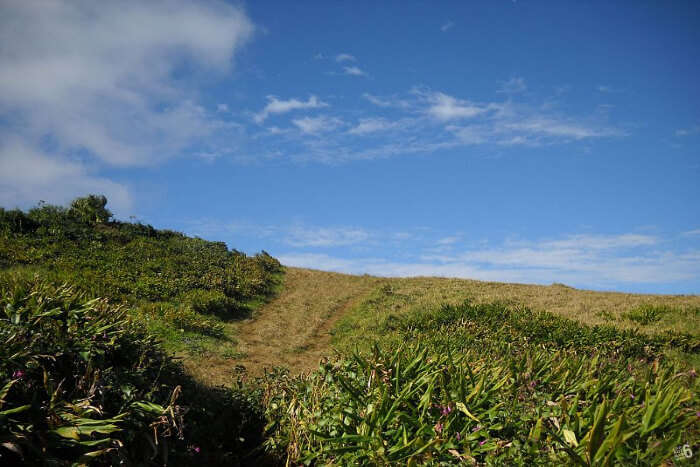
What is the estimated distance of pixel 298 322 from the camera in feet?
61.5

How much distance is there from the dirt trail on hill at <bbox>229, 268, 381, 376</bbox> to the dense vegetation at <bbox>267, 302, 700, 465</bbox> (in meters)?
5.04

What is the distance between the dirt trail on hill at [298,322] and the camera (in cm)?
1376

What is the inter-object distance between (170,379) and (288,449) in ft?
7.40

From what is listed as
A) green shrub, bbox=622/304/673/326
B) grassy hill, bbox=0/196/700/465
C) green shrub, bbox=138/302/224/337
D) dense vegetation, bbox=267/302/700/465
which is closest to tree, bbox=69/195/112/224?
green shrub, bbox=138/302/224/337

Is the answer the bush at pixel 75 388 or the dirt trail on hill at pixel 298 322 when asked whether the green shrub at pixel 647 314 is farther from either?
the bush at pixel 75 388

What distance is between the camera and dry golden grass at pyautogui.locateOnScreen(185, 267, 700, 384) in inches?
531

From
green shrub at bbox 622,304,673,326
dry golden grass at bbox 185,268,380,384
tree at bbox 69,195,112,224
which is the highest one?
tree at bbox 69,195,112,224

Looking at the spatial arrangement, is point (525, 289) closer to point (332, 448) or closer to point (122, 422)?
point (332, 448)

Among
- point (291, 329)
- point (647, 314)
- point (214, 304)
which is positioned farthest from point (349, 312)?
point (647, 314)

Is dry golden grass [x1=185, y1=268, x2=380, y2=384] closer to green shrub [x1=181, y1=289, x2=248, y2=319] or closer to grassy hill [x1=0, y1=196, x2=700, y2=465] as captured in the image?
grassy hill [x1=0, y1=196, x2=700, y2=465]

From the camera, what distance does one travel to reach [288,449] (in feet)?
20.5

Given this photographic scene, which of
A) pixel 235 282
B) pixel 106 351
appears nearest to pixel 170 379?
pixel 106 351

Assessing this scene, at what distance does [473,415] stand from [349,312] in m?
14.9

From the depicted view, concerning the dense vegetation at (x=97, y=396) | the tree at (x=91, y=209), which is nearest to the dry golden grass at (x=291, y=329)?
the dense vegetation at (x=97, y=396)
